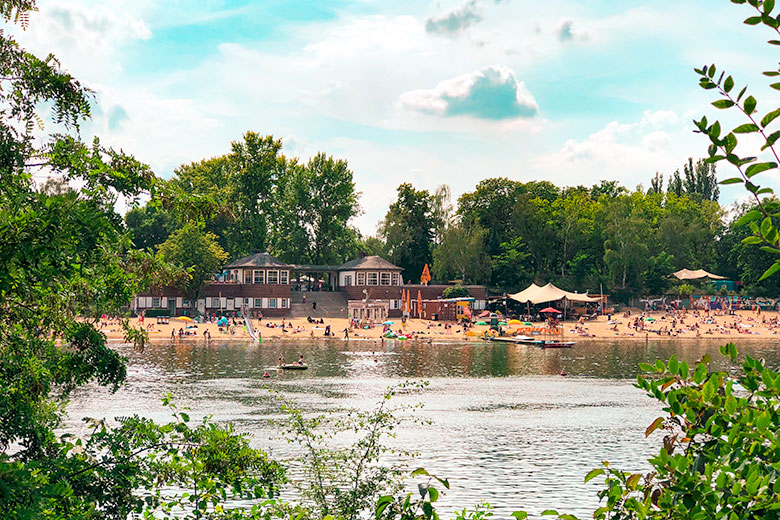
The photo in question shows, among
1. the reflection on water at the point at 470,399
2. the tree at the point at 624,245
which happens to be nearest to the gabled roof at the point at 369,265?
the reflection on water at the point at 470,399

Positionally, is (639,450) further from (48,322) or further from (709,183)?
(709,183)

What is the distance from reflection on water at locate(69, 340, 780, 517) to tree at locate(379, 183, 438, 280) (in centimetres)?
3197

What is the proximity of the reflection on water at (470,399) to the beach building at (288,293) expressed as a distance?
18514 mm

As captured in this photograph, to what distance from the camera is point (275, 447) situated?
35094 millimetres

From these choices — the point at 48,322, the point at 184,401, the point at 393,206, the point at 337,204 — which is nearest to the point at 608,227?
the point at 393,206

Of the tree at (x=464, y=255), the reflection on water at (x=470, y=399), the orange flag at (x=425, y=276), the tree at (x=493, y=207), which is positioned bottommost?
the reflection on water at (x=470, y=399)

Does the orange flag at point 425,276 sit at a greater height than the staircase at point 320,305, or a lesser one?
greater

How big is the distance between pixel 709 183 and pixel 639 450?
115m

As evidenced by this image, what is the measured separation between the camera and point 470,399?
50.0 m

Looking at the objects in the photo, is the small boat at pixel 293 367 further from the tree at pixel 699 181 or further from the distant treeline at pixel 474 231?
the tree at pixel 699 181

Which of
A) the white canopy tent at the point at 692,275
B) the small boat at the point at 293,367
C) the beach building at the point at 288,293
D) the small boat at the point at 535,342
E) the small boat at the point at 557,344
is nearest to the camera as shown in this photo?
the small boat at the point at 293,367

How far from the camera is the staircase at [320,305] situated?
100062mm

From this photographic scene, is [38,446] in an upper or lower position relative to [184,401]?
upper

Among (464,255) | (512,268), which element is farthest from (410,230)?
(512,268)
